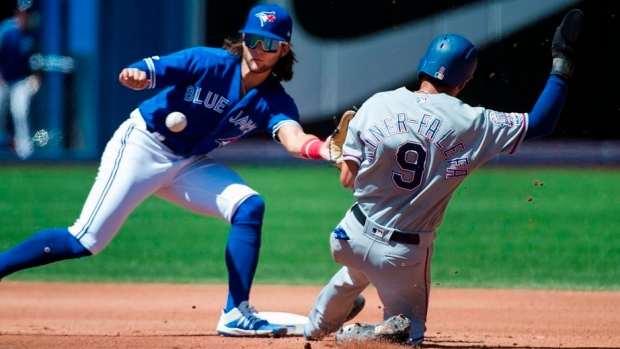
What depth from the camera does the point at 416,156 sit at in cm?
399

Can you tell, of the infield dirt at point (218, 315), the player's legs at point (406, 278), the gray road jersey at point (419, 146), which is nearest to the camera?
the gray road jersey at point (419, 146)

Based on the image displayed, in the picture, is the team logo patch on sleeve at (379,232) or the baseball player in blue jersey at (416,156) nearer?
the baseball player in blue jersey at (416,156)

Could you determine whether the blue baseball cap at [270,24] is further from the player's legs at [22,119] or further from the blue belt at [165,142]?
the player's legs at [22,119]

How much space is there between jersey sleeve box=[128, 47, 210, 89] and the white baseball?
6.0 inches

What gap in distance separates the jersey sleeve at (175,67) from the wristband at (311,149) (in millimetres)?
657

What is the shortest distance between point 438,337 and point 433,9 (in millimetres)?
10208

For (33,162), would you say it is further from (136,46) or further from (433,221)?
(433,221)

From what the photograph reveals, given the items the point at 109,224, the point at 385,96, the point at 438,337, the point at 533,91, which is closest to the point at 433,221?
the point at 385,96

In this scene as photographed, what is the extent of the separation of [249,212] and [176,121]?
1.86 ft

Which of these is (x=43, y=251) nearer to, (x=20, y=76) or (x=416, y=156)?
(x=416, y=156)

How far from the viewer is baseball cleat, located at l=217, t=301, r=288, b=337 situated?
4840 mm

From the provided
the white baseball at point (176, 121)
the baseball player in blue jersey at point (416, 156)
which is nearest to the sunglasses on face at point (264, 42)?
the white baseball at point (176, 121)

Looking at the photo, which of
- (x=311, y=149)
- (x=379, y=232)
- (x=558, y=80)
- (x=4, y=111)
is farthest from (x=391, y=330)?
(x=4, y=111)

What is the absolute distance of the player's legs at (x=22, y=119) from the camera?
14.6 meters
